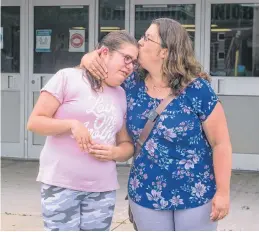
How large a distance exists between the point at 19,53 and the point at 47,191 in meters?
5.69

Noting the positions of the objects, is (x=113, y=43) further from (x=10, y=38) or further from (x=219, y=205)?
(x=10, y=38)

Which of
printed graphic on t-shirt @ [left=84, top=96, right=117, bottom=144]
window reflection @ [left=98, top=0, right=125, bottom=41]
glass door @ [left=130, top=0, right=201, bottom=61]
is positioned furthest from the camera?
window reflection @ [left=98, top=0, right=125, bottom=41]

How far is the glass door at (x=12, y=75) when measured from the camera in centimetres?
815

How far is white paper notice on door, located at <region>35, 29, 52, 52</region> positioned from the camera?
806 centimetres

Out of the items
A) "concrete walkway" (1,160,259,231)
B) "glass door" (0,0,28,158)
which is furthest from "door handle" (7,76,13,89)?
"concrete walkway" (1,160,259,231)

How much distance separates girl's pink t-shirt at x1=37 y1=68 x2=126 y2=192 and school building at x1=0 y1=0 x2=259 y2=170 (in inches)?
191

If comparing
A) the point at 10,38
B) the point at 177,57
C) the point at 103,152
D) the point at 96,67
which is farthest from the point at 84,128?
the point at 10,38

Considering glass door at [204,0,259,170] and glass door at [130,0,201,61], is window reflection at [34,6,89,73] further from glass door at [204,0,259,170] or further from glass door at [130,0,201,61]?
glass door at [204,0,259,170]

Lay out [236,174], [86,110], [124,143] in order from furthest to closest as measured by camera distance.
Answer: [236,174] → [124,143] → [86,110]

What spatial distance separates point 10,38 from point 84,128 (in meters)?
5.88

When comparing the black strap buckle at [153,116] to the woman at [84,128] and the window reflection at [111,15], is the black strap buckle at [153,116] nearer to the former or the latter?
the woman at [84,128]

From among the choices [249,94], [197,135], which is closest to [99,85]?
[197,135]

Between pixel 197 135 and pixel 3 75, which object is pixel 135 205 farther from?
pixel 3 75

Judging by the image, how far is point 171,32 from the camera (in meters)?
2.77
